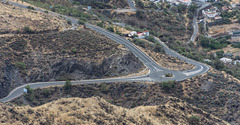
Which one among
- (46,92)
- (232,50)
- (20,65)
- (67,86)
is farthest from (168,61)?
(232,50)

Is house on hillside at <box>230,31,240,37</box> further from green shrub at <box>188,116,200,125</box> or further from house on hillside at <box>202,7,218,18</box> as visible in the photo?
green shrub at <box>188,116,200,125</box>

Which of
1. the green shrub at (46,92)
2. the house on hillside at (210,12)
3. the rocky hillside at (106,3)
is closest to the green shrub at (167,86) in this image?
the green shrub at (46,92)

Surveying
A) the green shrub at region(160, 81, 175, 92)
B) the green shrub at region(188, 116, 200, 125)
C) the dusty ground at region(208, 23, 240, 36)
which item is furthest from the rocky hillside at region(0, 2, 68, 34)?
the dusty ground at region(208, 23, 240, 36)

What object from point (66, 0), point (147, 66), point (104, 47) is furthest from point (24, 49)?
point (66, 0)

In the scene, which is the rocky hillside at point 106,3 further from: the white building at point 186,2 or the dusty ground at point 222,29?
the dusty ground at point 222,29

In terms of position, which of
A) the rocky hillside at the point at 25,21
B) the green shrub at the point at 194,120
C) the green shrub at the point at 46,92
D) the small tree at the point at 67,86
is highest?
the rocky hillside at the point at 25,21

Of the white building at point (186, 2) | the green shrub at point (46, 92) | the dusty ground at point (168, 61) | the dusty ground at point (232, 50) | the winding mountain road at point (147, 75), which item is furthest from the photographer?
the white building at point (186, 2)
